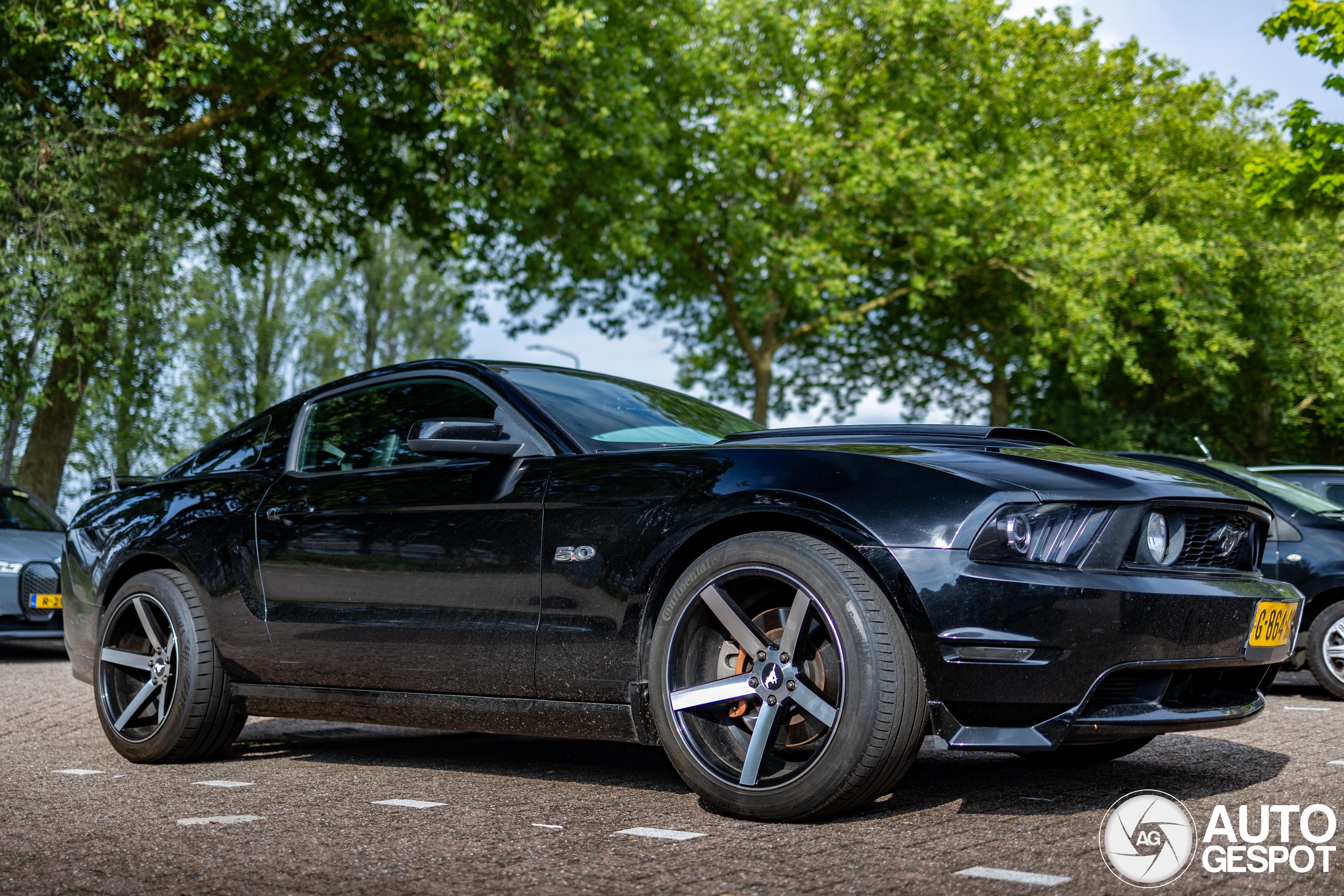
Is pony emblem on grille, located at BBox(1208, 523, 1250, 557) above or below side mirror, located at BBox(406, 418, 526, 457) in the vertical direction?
below

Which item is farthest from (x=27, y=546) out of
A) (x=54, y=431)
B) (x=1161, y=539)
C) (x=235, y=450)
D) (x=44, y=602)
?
(x=1161, y=539)

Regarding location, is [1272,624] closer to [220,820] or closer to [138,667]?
[220,820]

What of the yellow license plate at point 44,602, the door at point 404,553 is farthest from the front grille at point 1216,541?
the yellow license plate at point 44,602

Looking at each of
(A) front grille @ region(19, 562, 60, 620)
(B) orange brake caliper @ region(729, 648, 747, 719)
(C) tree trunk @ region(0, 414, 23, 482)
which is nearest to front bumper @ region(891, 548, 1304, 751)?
(B) orange brake caliper @ region(729, 648, 747, 719)

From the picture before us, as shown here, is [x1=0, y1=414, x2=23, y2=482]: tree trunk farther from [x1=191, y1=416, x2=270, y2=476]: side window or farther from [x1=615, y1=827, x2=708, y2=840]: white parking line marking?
[x1=615, y1=827, x2=708, y2=840]: white parking line marking

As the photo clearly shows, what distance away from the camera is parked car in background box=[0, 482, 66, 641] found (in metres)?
10.0

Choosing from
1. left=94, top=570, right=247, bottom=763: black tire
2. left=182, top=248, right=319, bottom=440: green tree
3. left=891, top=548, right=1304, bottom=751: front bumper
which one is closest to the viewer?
left=891, top=548, right=1304, bottom=751: front bumper

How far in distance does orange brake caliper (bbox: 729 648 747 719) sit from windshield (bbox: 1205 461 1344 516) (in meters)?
5.68

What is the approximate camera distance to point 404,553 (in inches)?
172

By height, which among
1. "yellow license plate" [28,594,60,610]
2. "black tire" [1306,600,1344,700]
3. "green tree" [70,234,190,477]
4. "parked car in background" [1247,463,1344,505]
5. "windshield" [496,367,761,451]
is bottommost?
"yellow license plate" [28,594,60,610]

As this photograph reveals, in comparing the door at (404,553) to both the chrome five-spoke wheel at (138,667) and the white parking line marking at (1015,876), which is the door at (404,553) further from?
the white parking line marking at (1015,876)

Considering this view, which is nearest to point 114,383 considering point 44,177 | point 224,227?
point 44,177

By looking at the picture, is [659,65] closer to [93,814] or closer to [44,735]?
[44,735]

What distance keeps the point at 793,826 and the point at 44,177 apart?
1513cm
